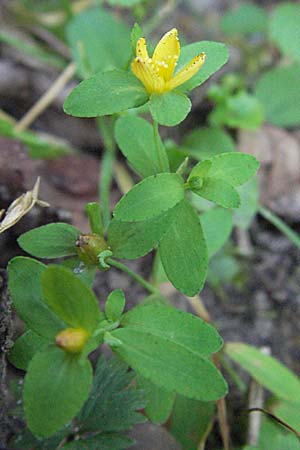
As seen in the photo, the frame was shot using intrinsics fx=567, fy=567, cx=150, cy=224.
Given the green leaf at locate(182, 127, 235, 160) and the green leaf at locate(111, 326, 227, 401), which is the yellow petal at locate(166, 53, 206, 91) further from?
the green leaf at locate(182, 127, 235, 160)

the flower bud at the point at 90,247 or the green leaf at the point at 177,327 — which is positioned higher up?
the flower bud at the point at 90,247

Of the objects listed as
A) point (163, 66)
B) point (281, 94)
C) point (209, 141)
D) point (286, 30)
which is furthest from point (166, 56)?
point (286, 30)

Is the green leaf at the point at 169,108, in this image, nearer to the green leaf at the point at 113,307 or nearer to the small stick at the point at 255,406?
the green leaf at the point at 113,307

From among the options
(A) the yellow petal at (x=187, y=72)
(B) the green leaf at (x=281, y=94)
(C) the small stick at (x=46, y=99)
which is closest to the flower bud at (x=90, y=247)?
(A) the yellow petal at (x=187, y=72)

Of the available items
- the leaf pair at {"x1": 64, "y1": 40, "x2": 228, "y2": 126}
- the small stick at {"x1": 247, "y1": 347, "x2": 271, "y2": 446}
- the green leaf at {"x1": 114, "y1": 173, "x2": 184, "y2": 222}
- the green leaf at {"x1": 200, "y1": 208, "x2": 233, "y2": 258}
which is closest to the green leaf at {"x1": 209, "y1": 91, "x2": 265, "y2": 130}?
the green leaf at {"x1": 200, "y1": 208, "x2": 233, "y2": 258}

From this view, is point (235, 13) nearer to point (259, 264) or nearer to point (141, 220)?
point (259, 264)
